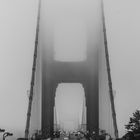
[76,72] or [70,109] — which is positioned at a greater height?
[76,72]

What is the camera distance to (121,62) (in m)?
5.11

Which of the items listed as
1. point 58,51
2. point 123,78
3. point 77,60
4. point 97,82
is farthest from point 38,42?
point 123,78

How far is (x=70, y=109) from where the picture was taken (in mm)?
4867

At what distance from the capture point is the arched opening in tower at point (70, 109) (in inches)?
191

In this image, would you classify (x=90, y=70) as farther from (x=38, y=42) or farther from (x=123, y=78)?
(x=38, y=42)

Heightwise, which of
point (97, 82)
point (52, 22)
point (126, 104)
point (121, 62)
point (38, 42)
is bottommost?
point (126, 104)

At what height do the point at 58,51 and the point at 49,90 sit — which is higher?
the point at 58,51

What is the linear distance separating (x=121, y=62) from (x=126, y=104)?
709mm

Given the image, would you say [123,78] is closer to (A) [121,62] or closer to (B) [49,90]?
(A) [121,62]

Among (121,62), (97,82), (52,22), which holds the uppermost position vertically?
(52,22)

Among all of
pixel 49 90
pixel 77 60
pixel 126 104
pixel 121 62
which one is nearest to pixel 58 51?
pixel 77 60

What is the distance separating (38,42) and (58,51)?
0.38 m

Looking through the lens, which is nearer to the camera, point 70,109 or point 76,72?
point 70,109

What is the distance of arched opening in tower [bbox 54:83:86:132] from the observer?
15.9 feet
